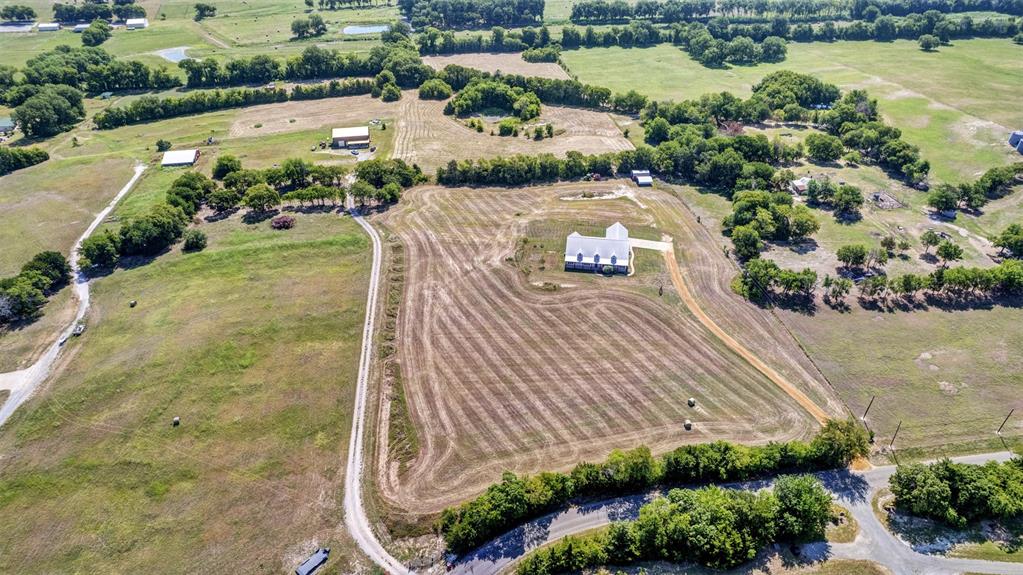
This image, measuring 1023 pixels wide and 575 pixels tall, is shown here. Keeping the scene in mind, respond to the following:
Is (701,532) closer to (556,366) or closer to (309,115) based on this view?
(556,366)

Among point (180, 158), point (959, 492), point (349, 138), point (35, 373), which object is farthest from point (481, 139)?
point (959, 492)

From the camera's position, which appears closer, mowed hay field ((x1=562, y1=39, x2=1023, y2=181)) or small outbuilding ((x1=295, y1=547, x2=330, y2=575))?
small outbuilding ((x1=295, y1=547, x2=330, y2=575))

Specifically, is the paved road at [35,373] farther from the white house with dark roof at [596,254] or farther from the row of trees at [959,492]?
the row of trees at [959,492]

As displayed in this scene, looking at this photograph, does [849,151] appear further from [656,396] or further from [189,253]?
[189,253]

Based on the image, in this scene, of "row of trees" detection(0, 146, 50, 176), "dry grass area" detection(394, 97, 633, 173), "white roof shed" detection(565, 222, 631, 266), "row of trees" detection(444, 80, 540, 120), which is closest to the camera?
"white roof shed" detection(565, 222, 631, 266)

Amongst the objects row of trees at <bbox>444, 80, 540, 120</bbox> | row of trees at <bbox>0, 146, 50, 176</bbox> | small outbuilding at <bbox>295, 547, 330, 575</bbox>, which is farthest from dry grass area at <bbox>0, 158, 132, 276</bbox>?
row of trees at <bbox>444, 80, 540, 120</bbox>

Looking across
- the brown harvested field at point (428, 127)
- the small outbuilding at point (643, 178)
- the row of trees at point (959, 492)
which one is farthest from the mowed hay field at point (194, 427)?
the small outbuilding at point (643, 178)

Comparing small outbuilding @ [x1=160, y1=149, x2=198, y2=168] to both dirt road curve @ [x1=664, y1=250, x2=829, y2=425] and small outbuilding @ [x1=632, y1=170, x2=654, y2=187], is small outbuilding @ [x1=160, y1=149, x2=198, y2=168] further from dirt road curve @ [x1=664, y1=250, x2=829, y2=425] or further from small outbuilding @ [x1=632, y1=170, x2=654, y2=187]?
dirt road curve @ [x1=664, y1=250, x2=829, y2=425]
